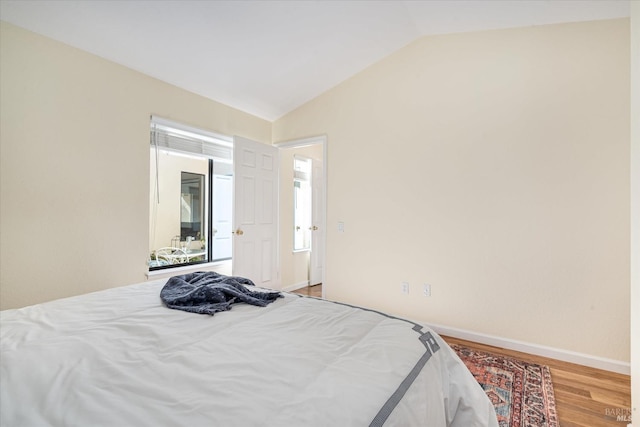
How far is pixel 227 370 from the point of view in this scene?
0.92 meters

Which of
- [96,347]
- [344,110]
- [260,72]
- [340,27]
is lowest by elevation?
[96,347]

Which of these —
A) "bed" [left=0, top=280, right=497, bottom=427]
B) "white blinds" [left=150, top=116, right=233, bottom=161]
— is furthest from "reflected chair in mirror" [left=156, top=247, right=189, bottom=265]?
"bed" [left=0, top=280, right=497, bottom=427]

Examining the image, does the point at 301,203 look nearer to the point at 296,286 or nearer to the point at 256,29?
the point at 296,286

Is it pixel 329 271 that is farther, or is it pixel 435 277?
pixel 329 271

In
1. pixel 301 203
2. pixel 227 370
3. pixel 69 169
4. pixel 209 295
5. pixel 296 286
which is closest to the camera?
pixel 227 370

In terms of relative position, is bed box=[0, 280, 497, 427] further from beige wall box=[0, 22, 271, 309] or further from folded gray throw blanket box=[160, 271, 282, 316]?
beige wall box=[0, 22, 271, 309]

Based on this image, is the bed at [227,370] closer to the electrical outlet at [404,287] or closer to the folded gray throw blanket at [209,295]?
the folded gray throw blanket at [209,295]

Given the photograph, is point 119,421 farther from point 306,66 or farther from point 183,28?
point 306,66

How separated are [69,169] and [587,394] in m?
4.03

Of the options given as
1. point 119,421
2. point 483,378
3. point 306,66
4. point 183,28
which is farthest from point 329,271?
point 119,421

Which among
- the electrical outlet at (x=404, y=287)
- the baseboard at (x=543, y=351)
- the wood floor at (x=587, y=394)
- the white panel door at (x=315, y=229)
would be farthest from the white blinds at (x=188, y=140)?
the wood floor at (x=587, y=394)

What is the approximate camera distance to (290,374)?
89cm

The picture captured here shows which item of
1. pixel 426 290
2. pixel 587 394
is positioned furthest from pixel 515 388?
pixel 426 290

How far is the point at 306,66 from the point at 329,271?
7.68 feet
